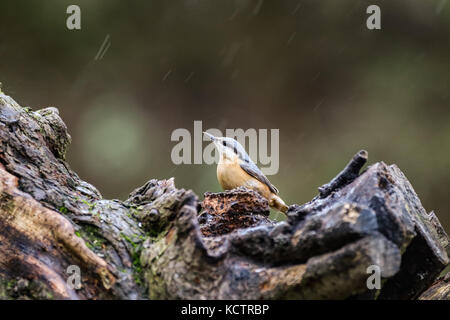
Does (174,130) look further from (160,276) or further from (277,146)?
(160,276)

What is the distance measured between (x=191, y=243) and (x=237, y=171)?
72.8 inches

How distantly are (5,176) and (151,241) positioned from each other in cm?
59

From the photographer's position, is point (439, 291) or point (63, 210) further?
point (439, 291)

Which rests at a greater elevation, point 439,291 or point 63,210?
point 63,210

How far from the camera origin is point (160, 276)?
1.53 metres

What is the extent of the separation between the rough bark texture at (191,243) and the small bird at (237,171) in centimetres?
145

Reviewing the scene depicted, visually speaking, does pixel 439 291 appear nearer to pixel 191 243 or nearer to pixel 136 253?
pixel 191 243

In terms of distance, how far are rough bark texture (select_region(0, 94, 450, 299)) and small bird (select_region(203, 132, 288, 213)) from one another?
57.0 inches

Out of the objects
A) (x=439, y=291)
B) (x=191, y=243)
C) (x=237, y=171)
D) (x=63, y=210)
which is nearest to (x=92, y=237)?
(x=63, y=210)

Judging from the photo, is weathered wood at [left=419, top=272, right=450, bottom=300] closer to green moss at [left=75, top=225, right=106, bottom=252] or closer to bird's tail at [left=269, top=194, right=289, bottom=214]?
green moss at [left=75, top=225, right=106, bottom=252]

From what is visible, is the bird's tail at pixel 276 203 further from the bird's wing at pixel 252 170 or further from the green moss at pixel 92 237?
the green moss at pixel 92 237

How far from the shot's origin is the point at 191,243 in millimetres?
1492

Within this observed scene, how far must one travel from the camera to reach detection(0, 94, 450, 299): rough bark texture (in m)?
1.39
